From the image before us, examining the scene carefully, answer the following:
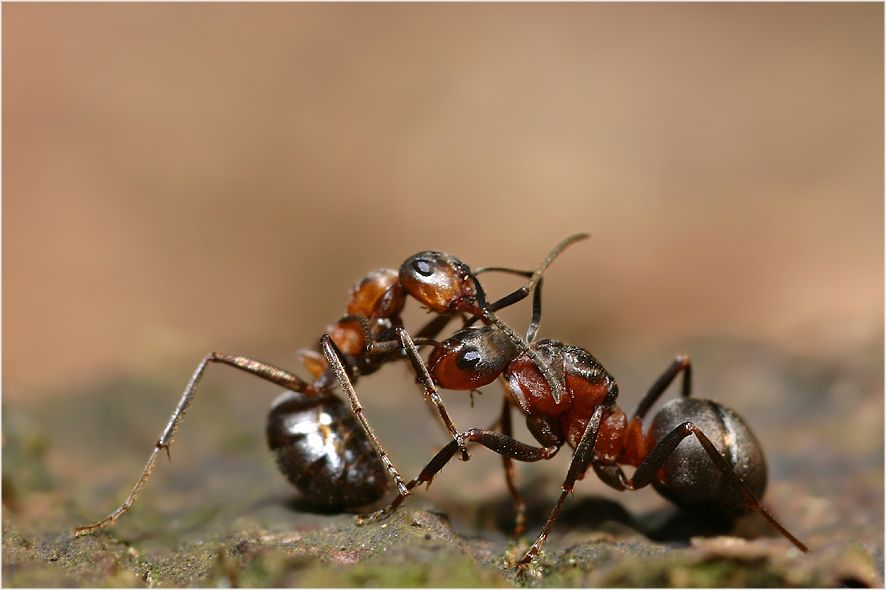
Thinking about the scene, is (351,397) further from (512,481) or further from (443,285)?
(512,481)

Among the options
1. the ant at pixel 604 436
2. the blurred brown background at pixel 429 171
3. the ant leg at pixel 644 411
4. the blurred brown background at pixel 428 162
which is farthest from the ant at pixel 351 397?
the blurred brown background at pixel 428 162

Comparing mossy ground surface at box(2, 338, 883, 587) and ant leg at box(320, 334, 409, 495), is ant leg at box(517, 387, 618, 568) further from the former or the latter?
ant leg at box(320, 334, 409, 495)

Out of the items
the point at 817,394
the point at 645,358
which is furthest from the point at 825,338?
the point at 645,358

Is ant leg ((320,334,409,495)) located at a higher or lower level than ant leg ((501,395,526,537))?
higher

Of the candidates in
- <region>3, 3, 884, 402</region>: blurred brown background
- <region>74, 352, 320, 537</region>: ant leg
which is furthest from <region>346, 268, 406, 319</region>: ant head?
<region>3, 3, 884, 402</region>: blurred brown background

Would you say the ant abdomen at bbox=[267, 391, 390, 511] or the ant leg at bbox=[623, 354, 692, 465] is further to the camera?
the ant leg at bbox=[623, 354, 692, 465]

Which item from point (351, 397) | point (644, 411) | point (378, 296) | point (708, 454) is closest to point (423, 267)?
point (378, 296)
